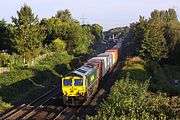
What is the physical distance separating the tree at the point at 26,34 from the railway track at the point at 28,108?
11.9m

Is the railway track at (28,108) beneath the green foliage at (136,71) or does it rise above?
beneath

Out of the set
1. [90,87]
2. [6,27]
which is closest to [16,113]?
[90,87]

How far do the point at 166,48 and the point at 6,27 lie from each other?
26.8 meters

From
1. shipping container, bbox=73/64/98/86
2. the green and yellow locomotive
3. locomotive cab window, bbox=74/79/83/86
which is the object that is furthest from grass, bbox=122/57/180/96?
locomotive cab window, bbox=74/79/83/86

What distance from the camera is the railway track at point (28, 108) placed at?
86.0 ft

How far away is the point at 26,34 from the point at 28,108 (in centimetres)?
1886

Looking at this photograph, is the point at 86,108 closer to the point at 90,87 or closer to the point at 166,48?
the point at 90,87

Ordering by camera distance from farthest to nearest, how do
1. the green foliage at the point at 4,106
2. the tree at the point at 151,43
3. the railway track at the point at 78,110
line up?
the tree at the point at 151,43 → the green foliage at the point at 4,106 → the railway track at the point at 78,110

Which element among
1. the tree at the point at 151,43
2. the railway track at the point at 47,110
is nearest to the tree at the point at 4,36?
the tree at the point at 151,43

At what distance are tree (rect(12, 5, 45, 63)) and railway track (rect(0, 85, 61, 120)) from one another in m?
11.9

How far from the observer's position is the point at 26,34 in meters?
46.3

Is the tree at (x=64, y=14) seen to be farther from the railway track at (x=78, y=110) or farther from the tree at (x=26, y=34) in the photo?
the railway track at (x=78, y=110)

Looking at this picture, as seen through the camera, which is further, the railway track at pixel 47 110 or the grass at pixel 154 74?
the grass at pixel 154 74

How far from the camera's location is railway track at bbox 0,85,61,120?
2620cm
